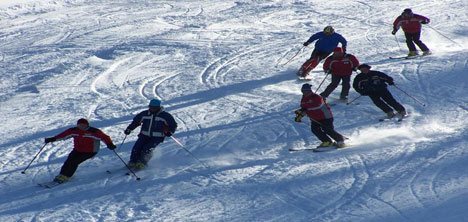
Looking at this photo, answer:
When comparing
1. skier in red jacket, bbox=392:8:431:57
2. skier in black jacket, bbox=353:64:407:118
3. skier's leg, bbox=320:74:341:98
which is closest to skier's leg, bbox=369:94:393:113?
skier in black jacket, bbox=353:64:407:118

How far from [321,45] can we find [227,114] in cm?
386

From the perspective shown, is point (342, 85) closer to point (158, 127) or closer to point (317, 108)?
point (317, 108)

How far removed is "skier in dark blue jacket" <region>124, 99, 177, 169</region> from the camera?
9523 millimetres

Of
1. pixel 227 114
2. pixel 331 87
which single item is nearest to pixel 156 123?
pixel 227 114

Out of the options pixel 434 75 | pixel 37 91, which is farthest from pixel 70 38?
pixel 434 75

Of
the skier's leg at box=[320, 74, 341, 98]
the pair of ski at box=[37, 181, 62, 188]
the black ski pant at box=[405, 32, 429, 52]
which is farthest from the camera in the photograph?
the black ski pant at box=[405, 32, 429, 52]

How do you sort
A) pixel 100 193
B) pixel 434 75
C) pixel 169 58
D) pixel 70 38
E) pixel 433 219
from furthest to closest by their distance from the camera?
pixel 70 38 → pixel 169 58 → pixel 434 75 → pixel 100 193 → pixel 433 219

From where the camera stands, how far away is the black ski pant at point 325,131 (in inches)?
393

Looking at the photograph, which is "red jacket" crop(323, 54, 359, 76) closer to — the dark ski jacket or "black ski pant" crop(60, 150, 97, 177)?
the dark ski jacket

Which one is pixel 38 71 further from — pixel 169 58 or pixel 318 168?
A: pixel 318 168

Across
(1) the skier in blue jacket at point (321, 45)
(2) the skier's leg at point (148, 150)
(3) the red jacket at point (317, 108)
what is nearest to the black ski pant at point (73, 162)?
(2) the skier's leg at point (148, 150)

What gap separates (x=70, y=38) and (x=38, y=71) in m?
3.73

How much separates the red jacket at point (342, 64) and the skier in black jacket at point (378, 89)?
1.02 metres

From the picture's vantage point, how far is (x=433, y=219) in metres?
7.05
